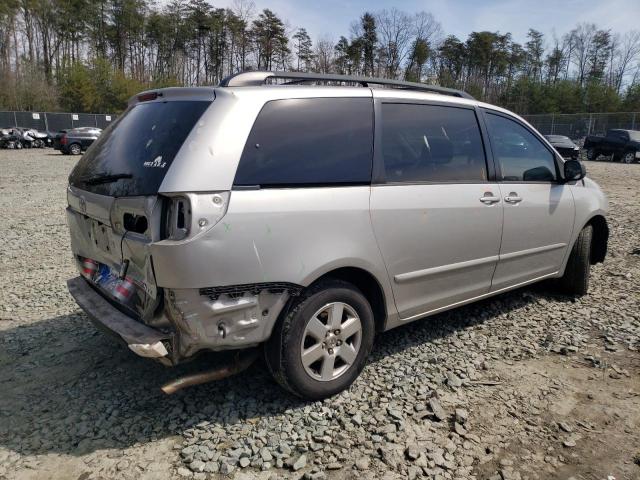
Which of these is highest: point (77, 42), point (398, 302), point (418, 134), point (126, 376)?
point (77, 42)

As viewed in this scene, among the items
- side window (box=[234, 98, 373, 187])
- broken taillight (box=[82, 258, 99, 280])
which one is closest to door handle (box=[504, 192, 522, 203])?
side window (box=[234, 98, 373, 187])

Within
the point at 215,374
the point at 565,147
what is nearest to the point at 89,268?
the point at 215,374

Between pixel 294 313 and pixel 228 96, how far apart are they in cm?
125

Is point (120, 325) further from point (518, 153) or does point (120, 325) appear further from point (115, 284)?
point (518, 153)

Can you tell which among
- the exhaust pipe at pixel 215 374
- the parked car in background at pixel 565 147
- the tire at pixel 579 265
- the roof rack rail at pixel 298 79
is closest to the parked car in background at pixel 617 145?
the parked car in background at pixel 565 147

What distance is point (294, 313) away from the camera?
2707 millimetres

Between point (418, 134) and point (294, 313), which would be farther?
point (418, 134)

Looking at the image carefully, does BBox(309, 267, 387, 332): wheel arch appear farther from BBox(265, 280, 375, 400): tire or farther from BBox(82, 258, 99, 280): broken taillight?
BBox(82, 258, 99, 280): broken taillight

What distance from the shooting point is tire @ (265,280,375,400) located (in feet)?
8.93

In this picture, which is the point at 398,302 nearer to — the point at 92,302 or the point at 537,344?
the point at 537,344

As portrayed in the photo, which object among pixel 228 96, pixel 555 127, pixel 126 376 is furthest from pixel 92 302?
pixel 555 127

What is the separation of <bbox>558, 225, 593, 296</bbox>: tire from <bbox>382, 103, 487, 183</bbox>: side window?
1722 mm

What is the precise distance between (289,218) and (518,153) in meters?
2.46

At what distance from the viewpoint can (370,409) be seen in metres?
2.95
